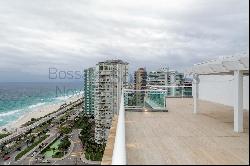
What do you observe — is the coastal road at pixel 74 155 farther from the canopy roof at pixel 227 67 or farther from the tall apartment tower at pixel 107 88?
the canopy roof at pixel 227 67

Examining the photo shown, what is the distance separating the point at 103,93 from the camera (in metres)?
57.3

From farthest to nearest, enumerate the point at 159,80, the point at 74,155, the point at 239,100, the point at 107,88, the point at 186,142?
the point at 107,88 → the point at 74,155 → the point at 159,80 → the point at 239,100 → the point at 186,142

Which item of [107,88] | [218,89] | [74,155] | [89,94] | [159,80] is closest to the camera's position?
[218,89]

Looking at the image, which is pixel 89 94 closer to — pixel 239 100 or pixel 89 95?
pixel 89 95

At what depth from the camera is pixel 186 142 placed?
522 cm

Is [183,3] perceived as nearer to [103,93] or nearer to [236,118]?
[236,118]

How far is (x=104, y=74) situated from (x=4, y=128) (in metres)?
19.3

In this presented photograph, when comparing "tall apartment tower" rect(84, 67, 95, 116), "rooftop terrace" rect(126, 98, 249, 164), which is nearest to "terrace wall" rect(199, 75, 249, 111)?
"rooftop terrace" rect(126, 98, 249, 164)

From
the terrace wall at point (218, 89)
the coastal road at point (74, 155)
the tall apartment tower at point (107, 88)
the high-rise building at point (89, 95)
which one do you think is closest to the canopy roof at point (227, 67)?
the terrace wall at point (218, 89)

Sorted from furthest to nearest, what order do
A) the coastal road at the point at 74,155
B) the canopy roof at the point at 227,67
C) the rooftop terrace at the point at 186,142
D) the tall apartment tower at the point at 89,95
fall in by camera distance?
the tall apartment tower at the point at 89,95
the coastal road at the point at 74,155
the canopy roof at the point at 227,67
the rooftop terrace at the point at 186,142

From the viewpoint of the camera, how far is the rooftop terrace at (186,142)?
4.14 m

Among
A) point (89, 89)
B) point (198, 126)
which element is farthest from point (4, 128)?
point (198, 126)

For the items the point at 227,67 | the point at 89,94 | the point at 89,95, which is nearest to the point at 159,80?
the point at 227,67

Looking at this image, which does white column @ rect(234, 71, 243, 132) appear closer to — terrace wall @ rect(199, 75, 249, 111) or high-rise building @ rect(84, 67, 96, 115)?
terrace wall @ rect(199, 75, 249, 111)
